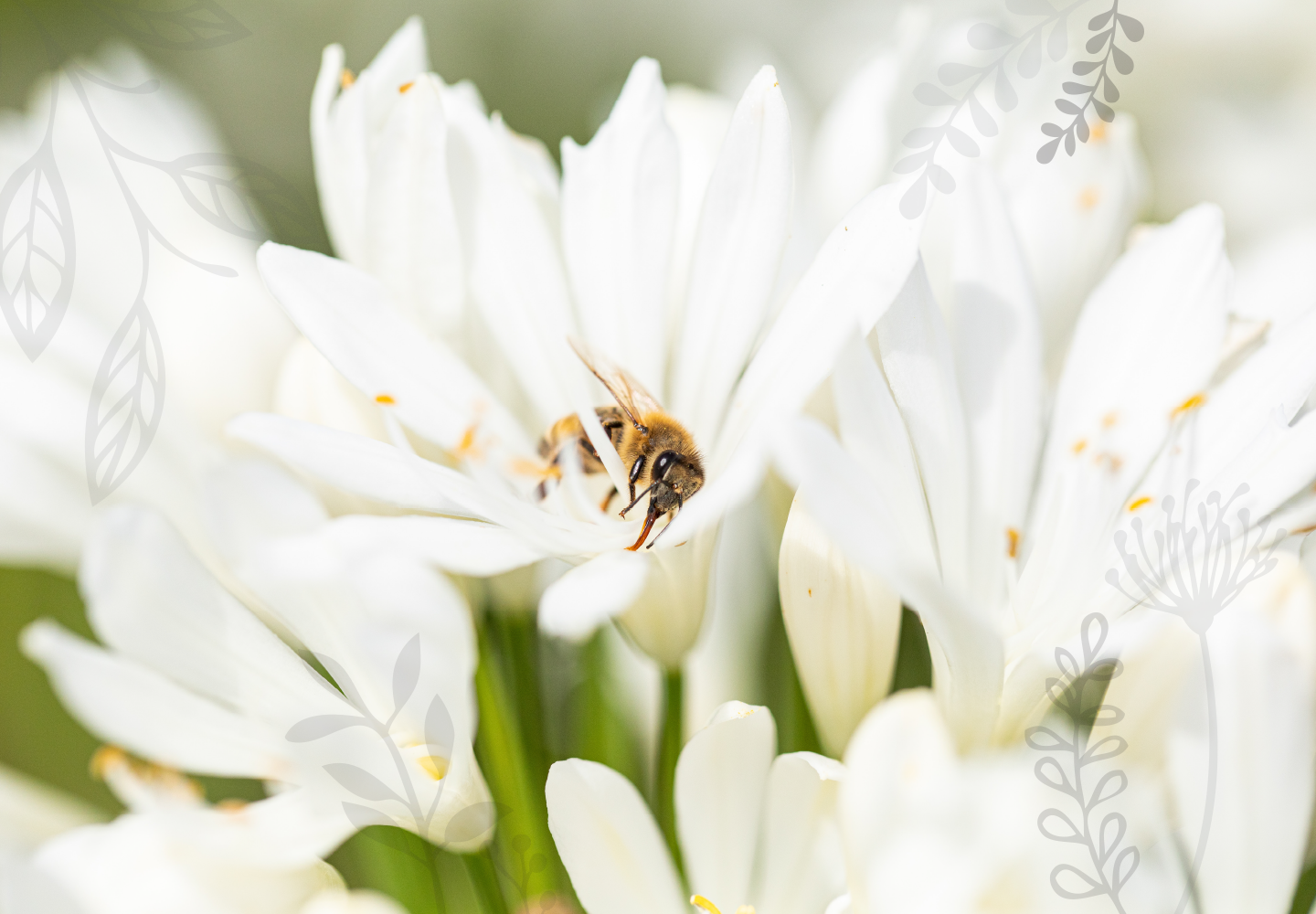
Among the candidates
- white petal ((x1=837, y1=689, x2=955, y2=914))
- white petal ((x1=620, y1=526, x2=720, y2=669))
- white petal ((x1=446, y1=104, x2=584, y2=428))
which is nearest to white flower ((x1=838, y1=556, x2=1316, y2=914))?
white petal ((x1=837, y1=689, x2=955, y2=914))

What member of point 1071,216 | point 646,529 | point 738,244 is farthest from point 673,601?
point 1071,216

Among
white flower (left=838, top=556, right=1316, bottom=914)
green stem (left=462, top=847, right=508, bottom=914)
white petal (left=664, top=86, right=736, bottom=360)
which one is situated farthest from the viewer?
white petal (left=664, top=86, right=736, bottom=360)

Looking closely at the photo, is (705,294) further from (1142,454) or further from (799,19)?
(799,19)

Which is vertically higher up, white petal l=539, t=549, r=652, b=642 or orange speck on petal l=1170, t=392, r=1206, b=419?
orange speck on petal l=1170, t=392, r=1206, b=419

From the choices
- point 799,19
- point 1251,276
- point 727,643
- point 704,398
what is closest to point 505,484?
point 704,398

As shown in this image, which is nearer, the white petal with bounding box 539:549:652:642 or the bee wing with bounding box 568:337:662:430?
the white petal with bounding box 539:549:652:642

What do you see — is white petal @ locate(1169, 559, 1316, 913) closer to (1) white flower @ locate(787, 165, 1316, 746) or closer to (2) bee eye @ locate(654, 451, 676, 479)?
(1) white flower @ locate(787, 165, 1316, 746)

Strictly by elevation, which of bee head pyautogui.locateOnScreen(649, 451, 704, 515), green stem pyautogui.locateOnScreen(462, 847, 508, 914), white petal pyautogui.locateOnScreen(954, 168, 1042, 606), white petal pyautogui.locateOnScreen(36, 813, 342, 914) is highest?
white petal pyautogui.locateOnScreen(954, 168, 1042, 606)
